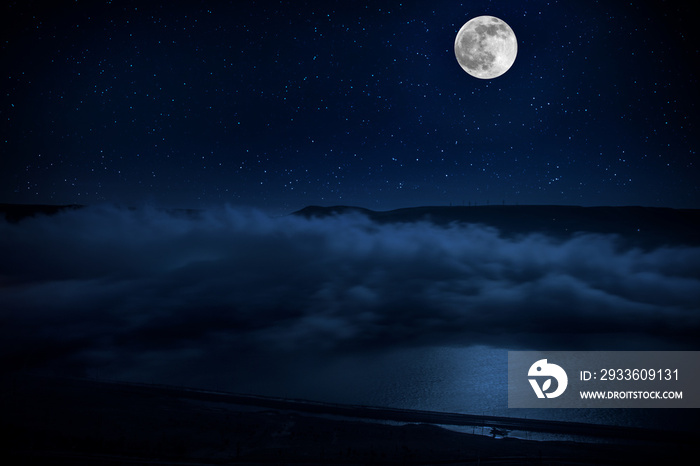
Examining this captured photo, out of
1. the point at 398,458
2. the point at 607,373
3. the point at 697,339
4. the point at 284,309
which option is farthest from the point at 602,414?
the point at 284,309

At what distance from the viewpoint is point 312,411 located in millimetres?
44281

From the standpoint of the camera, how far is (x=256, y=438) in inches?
1217

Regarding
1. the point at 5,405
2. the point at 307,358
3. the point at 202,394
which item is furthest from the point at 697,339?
the point at 5,405

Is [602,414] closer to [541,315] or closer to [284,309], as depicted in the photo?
[541,315]

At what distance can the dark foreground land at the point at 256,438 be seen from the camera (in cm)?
2739

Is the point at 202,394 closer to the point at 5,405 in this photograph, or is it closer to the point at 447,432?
the point at 5,405

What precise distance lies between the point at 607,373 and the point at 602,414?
22894mm

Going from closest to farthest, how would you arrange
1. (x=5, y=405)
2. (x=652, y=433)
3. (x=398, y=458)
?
(x=398, y=458) < (x=5, y=405) < (x=652, y=433)

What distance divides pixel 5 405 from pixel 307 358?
5286cm

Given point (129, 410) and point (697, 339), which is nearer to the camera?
point (129, 410)

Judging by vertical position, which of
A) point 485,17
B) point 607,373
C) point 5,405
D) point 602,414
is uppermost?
point 485,17

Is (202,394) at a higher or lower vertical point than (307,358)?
lower

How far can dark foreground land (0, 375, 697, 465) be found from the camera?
27391mm

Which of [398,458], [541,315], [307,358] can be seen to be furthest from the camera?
[541,315]
